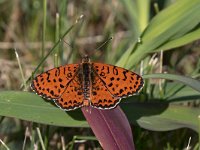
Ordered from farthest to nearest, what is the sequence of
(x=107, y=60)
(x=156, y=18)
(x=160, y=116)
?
(x=107, y=60) < (x=156, y=18) < (x=160, y=116)

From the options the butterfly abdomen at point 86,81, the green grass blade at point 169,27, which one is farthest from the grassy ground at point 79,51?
the butterfly abdomen at point 86,81

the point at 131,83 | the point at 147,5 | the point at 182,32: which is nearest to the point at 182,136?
the point at 182,32

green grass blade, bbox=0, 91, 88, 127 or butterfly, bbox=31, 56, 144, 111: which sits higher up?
butterfly, bbox=31, 56, 144, 111

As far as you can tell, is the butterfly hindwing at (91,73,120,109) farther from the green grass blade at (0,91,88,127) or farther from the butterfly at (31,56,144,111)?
the green grass blade at (0,91,88,127)

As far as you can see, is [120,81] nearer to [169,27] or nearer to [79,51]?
[169,27]

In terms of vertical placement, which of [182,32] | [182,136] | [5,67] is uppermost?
[182,32]

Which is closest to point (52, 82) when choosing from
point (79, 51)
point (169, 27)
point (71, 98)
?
point (71, 98)

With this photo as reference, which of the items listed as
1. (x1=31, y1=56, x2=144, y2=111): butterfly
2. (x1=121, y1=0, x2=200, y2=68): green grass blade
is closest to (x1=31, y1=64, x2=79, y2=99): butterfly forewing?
(x1=31, y1=56, x2=144, y2=111): butterfly

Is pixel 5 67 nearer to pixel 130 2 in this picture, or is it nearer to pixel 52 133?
pixel 130 2
